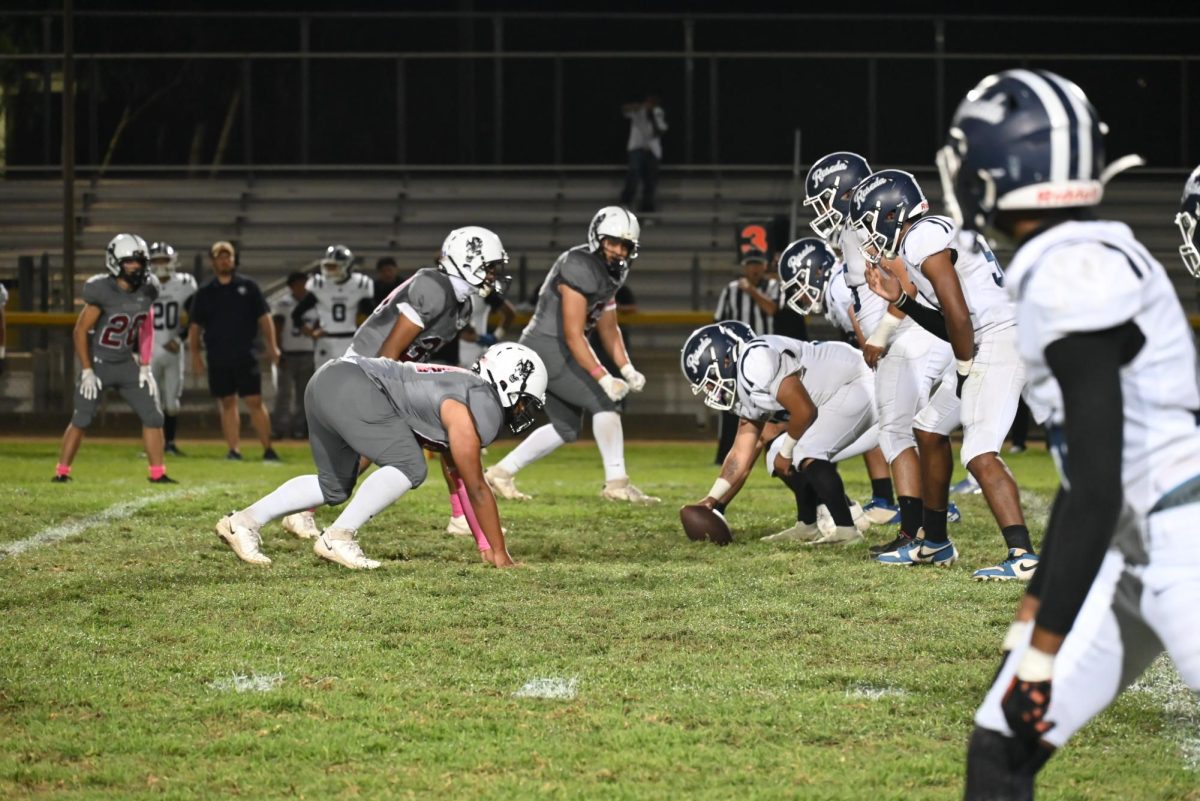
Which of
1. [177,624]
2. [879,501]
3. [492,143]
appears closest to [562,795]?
[177,624]

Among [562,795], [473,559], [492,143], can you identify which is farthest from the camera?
[492,143]

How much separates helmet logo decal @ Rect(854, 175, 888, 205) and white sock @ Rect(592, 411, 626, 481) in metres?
3.46

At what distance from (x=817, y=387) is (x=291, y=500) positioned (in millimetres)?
2769

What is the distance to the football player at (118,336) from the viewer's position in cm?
1112

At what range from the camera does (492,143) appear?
20.6 metres

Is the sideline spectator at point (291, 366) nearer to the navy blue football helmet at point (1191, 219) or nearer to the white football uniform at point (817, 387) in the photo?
the white football uniform at point (817, 387)

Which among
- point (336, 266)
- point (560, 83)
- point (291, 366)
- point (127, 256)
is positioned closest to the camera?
point (127, 256)

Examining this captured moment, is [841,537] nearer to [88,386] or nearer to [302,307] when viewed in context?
[88,386]

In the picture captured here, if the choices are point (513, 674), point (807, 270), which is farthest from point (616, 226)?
point (513, 674)

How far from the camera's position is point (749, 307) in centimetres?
1306

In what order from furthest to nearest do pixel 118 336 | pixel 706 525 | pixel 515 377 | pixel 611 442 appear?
pixel 118 336 < pixel 611 442 < pixel 706 525 < pixel 515 377

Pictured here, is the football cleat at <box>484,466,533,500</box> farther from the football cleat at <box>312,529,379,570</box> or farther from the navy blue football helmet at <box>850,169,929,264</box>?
the navy blue football helmet at <box>850,169,929,264</box>

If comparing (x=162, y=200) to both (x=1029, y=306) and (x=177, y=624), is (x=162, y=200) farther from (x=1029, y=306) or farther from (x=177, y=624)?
(x=1029, y=306)

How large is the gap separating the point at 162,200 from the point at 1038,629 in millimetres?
20249
